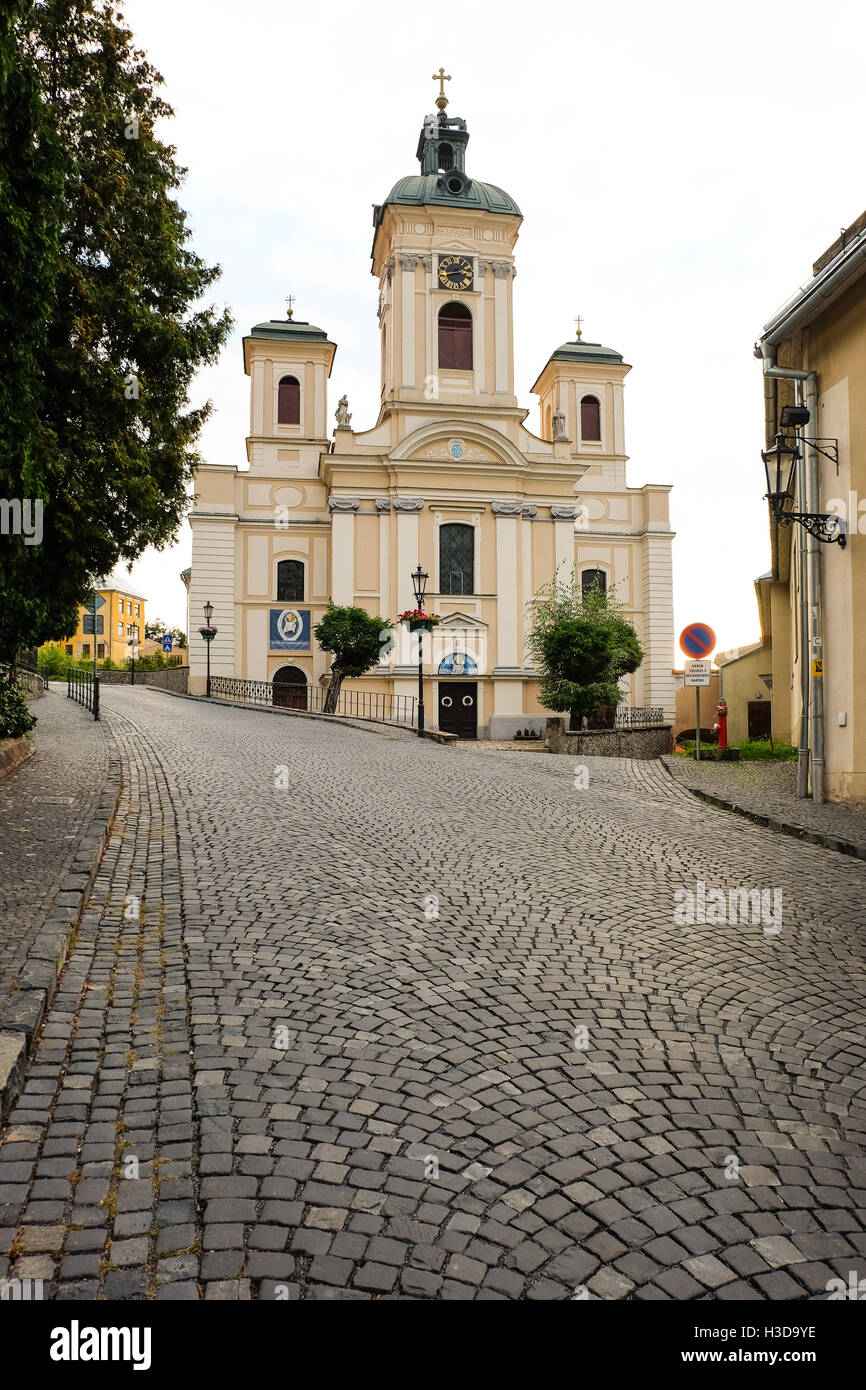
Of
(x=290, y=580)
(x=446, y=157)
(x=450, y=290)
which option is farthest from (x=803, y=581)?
(x=446, y=157)

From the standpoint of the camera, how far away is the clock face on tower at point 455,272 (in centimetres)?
3916

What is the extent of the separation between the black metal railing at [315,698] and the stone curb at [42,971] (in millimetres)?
26653

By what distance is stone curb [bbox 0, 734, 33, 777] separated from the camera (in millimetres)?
11273

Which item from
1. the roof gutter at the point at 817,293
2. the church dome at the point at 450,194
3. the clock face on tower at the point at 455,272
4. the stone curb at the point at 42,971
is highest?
the church dome at the point at 450,194

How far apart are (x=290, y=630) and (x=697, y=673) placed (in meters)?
25.4

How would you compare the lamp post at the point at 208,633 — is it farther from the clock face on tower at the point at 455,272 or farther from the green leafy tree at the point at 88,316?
the green leafy tree at the point at 88,316

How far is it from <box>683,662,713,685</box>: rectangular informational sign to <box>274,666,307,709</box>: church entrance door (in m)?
23.3

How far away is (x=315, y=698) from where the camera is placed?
38531 mm

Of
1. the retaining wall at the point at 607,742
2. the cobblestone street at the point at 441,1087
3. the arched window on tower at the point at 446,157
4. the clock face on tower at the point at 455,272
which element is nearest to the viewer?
the cobblestone street at the point at 441,1087

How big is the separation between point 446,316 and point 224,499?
1233 centimetres

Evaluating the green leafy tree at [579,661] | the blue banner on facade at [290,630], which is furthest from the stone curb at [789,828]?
the blue banner on facade at [290,630]

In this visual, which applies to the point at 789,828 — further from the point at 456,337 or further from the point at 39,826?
the point at 456,337

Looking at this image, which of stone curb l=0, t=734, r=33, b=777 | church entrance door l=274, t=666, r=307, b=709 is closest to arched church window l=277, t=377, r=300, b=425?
church entrance door l=274, t=666, r=307, b=709
